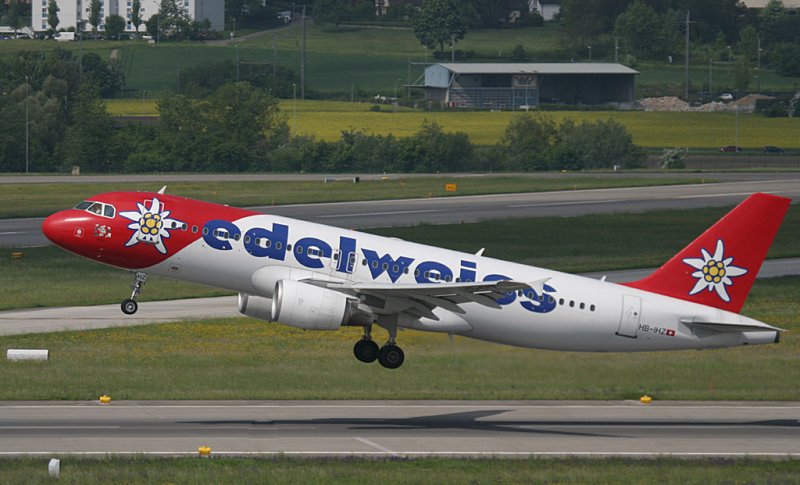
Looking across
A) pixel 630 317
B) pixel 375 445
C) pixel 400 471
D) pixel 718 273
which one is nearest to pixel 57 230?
pixel 375 445

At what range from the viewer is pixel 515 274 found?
1775 inches

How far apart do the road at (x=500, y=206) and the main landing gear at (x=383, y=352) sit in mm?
52688

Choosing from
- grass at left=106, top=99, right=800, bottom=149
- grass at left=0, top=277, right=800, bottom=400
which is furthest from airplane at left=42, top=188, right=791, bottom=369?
grass at left=106, top=99, right=800, bottom=149

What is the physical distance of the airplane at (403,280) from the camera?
42750 millimetres

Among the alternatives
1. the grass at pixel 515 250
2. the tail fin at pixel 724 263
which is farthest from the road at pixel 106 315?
the tail fin at pixel 724 263

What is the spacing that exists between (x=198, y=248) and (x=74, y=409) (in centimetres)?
859

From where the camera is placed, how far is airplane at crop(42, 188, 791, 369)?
42750 millimetres

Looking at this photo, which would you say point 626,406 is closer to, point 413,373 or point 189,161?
point 413,373

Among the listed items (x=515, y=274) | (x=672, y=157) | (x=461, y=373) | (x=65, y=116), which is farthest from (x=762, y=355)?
(x=65, y=116)

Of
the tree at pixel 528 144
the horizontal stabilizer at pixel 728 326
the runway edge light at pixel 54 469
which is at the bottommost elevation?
the runway edge light at pixel 54 469

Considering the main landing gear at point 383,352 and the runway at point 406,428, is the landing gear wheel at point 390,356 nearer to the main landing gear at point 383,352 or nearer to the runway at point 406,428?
the main landing gear at point 383,352

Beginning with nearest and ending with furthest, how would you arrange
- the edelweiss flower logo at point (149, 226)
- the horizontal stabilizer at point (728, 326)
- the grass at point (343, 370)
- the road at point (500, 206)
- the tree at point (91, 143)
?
the edelweiss flower logo at point (149, 226) → the horizontal stabilizer at point (728, 326) → the grass at point (343, 370) → the road at point (500, 206) → the tree at point (91, 143)

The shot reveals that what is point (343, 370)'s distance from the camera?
54.6 metres

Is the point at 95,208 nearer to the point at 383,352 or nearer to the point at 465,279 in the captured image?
the point at 383,352
